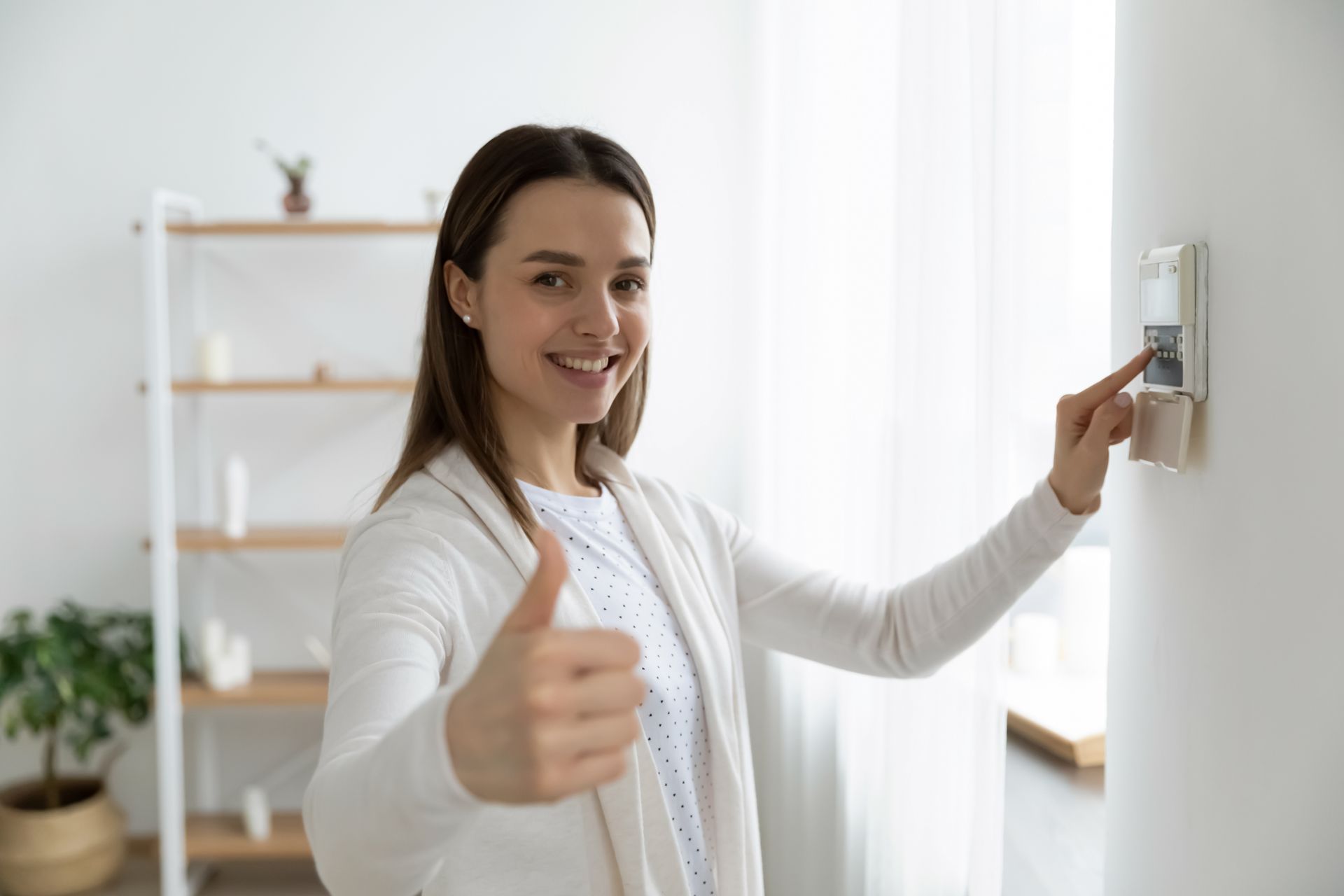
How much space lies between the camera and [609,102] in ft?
10.4

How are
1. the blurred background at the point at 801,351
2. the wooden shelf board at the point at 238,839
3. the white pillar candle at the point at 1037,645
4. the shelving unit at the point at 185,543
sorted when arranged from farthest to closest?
the wooden shelf board at the point at 238,839 < the shelving unit at the point at 185,543 < the white pillar candle at the point at 1037,645 < the blurred background at the point at 801,351

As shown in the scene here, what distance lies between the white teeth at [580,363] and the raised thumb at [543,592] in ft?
2.02

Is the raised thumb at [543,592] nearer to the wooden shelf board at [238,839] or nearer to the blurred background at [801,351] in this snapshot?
the blurred background at [801,351]

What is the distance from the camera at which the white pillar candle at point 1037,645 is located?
5.65 ft

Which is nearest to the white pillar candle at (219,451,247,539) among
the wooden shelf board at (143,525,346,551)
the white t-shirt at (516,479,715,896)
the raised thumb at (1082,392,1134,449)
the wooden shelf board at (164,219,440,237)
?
the wooden shelf board at (143,525,346,551)

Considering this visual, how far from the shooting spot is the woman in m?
1.05

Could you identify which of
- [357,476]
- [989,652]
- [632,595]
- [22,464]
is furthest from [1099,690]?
[22,464]

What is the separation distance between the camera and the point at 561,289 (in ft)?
3.88

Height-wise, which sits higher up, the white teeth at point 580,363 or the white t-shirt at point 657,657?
the white teeth at point 580,363

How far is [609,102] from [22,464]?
201cm

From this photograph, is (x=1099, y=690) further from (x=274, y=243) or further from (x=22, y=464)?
(x=22, y=464)

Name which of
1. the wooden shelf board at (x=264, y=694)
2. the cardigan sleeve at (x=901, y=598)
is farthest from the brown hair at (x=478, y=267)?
the wooden shelf board at (x=264, y=694)

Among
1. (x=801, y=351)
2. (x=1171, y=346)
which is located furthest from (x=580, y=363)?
(x=801, y=351)

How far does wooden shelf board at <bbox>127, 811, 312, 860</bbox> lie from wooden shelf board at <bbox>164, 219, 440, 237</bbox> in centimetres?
156
